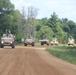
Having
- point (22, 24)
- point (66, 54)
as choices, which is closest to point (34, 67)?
point (66, 54)

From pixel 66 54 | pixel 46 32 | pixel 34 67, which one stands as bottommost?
pixel 34 67

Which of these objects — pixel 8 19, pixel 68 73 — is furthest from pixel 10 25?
pixel 68 73

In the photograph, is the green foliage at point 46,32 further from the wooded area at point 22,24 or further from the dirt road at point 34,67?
the dirt road at point 34,67

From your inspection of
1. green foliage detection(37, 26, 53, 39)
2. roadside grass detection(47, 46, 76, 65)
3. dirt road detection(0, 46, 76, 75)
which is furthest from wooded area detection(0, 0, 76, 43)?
dirt road detection(0, 46, 76, 75)

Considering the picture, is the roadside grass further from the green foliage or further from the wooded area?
the green foliage

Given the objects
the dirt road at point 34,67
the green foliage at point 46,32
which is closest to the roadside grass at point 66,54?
the dirt road at point 34,67

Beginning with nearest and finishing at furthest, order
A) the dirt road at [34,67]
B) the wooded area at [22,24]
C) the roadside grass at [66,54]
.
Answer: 1. the dirt road at [34,67]
2. the roadside grass at [66,54]
3. the wooded area at [22,24]

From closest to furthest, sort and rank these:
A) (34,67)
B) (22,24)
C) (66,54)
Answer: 1. (34,67)
2. (66,54)
3. (22,24)

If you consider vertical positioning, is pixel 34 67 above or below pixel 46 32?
below

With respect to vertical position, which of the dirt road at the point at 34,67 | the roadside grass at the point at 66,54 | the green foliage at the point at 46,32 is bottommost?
the dirt road at the point at 34,67

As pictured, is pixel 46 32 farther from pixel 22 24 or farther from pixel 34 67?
pixel 34 67

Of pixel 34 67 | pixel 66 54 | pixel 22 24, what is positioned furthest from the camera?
pixel 22 24

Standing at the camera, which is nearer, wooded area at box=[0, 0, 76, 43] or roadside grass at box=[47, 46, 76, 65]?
roadside grass at box=[47, 46, 76, 65]

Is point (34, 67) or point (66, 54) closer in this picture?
point (34, 67)
